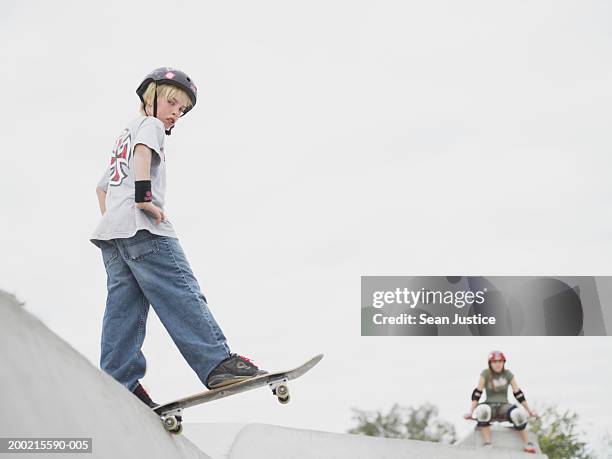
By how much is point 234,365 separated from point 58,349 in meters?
1.09

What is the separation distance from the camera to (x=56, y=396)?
2271 millimetres

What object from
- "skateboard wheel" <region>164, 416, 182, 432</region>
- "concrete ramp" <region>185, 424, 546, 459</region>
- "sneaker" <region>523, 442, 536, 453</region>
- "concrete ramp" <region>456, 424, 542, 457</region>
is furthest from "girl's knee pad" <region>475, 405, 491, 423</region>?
"skateboard wheel" <region>164, 416, 182, 432</region>

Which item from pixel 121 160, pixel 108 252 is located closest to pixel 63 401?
pixel 108 252

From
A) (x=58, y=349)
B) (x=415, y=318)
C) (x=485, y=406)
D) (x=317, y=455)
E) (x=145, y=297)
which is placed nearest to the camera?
Answer: (x=58, y=349)

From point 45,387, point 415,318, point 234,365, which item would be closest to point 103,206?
point 234,365

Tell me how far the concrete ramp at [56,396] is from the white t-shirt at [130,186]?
2.78 ft

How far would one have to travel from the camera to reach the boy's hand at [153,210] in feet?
11.3

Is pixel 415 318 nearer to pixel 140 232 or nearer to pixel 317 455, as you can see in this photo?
pixel 317 455

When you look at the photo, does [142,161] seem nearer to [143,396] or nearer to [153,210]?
[153,210]

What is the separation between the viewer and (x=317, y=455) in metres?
6.94

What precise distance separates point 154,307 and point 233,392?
544mm

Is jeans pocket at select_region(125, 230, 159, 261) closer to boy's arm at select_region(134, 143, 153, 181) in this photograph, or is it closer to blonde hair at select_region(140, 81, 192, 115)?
boy's arm at select_region(134, 143, 153, 181)

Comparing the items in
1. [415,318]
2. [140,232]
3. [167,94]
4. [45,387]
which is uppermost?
[415,318]

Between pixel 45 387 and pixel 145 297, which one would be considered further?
pixel 145 297
